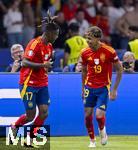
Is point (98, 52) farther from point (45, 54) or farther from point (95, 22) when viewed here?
point (95, 22)

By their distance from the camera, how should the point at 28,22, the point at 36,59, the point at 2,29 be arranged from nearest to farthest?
the point at 36,59, the point at 2,29, the point at 28,22

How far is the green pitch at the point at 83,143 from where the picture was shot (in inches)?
578

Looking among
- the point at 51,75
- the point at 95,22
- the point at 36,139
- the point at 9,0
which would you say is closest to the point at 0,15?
the point at 9,0

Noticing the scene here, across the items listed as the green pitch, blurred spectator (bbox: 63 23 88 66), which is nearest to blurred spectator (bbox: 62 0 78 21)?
blurred spectator (bbox: 63 23 88 66)

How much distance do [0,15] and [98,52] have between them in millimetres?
8380

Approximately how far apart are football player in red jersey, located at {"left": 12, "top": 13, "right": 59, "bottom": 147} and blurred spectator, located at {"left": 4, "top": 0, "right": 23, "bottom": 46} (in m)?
7.76

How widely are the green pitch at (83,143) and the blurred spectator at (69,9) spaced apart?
23.4 feet

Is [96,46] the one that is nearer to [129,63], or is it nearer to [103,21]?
[129,63]

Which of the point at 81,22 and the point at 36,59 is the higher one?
the point at 81,22

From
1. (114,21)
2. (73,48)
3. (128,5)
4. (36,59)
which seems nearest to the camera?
(36,59)

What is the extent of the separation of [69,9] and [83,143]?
822cm

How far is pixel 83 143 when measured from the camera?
15.5 metres

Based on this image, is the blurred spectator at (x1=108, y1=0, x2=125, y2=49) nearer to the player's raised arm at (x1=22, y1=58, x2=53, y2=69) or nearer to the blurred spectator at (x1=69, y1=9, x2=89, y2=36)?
the blurred spectator at (x1=69, y1=9, x2=89, y2=36)

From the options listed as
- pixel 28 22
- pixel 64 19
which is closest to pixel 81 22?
pixel 64 19
